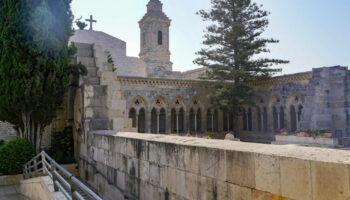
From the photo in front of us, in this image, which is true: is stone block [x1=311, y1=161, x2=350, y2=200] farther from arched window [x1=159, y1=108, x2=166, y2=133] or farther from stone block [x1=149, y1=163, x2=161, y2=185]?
arched window [x1=159, y1=108, x2=166, y2=133]

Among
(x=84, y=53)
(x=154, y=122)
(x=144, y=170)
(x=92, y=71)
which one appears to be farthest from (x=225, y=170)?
(x=154, y=122)

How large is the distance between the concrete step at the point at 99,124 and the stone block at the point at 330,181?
6469mm

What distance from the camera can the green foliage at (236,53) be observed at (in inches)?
742

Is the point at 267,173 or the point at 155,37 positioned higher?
the point at 155,37

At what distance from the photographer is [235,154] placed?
299cm

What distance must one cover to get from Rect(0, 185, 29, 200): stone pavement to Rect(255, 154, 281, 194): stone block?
695cm

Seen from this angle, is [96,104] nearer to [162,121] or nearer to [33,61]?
[33,61]

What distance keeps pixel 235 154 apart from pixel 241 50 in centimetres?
1719

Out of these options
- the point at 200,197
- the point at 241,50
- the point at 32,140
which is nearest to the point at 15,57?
the point at 32,140

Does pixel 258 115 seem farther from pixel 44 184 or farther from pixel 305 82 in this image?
pixel 44 184

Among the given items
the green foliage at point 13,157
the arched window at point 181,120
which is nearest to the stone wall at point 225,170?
the green foliage at point 13,157

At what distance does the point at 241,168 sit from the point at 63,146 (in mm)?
8406

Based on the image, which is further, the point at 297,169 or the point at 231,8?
the point at 231,8

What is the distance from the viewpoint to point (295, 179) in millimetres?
2396
